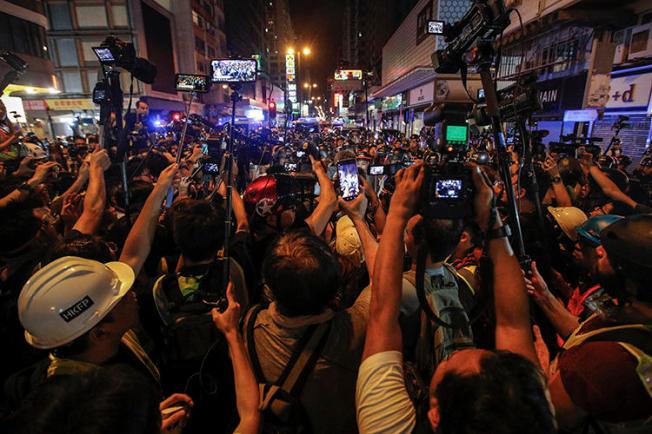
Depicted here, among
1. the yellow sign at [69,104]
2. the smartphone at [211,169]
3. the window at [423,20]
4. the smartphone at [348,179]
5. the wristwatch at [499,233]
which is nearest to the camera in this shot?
the wristwatch at [499,233]

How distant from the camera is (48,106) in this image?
3133cm

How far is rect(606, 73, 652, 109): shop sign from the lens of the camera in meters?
10.1

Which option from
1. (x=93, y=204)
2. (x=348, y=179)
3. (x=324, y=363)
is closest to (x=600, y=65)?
(x=348, y=179)

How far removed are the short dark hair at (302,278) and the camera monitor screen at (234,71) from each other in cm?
232

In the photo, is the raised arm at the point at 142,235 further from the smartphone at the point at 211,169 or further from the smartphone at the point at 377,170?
the smartphone at the point at 377,170

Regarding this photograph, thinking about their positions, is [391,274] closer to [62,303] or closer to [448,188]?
[448,188]

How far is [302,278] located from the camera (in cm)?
152

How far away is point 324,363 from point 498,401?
0.77 meters

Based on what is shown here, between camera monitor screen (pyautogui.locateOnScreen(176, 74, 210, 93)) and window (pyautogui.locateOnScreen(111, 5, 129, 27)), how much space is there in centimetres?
4032

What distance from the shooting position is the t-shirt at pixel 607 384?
1.17 m

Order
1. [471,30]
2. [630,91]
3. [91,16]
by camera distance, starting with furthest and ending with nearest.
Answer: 1. [91,16]
2. [630,91]
3. [471,30]

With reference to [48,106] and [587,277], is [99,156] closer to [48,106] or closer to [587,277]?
[587,277]

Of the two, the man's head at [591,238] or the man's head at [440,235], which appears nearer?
the man's head at [440,235]

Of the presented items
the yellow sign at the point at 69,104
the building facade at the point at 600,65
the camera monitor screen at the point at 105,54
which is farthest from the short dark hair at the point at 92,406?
the yellow sign at the point at 69,104
